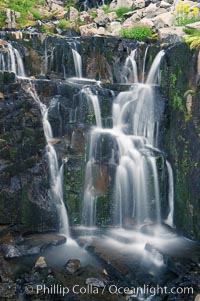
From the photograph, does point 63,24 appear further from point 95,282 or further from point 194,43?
point 95,282

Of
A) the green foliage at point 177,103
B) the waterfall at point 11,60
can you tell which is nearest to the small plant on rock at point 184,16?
the green foliage at point 177,103

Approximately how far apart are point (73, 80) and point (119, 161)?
6207 millimetres

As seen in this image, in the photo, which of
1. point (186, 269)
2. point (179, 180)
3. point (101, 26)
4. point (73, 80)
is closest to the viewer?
point (186, 269)

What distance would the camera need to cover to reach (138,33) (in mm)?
22906

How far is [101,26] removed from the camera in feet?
88.1

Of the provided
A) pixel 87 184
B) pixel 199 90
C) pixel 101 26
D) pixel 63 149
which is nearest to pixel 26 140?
pixel 63 149

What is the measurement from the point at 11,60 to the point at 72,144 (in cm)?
670

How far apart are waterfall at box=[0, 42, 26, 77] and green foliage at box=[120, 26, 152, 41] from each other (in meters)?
7.43

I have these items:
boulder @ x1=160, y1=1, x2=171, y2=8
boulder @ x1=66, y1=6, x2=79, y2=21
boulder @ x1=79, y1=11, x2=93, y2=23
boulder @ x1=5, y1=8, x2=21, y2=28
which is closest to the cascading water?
boulder @ x1=5, y1=8, x2=21, y2=28

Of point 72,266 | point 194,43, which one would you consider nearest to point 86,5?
point 194,43

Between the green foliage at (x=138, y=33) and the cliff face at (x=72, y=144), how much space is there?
Result: 683cm

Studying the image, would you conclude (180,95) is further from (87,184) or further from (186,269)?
(186,269)

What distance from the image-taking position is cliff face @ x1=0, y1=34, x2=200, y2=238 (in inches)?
542

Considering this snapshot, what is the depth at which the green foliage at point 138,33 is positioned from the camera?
22681 millimetres
